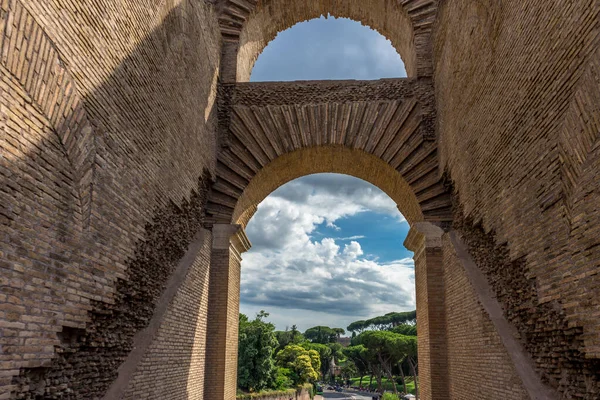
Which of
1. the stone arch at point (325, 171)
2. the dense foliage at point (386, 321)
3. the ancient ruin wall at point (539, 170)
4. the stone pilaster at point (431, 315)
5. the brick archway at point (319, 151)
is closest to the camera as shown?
the ancient ruin wall at point (539, 170)

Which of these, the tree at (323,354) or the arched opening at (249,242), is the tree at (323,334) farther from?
the arched opening at (249,242)

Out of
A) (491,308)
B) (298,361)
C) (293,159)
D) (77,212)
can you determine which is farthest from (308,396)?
(77,212)

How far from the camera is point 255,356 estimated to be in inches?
811

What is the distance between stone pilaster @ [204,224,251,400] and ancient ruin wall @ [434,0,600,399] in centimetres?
457

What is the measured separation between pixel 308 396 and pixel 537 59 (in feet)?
93.7

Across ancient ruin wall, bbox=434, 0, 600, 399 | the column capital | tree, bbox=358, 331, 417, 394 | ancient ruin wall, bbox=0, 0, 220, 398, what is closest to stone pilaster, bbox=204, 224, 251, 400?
ancient ruin wall, bbox=0, 0, 220, 398

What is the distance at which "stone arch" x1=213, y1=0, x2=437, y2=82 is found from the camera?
33.8 feet

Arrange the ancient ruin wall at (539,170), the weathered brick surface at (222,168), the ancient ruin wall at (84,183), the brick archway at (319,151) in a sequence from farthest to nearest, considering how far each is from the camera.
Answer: the brick archway at (319,151)
the ancient ruin wall at (539,170)
the weathered brick surface at (222,168)
the ancient ruin wall at (84,183)

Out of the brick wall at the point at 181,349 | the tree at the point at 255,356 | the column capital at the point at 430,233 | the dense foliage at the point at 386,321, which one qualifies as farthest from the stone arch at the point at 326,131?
the dense foliage at the point at 386,321

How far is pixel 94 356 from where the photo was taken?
5.01 metres

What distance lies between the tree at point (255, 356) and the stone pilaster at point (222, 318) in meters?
10.6

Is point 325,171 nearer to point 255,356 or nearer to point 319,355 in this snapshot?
point 255,356

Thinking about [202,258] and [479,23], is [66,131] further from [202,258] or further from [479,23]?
[479,23]

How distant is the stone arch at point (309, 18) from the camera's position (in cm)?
1031
